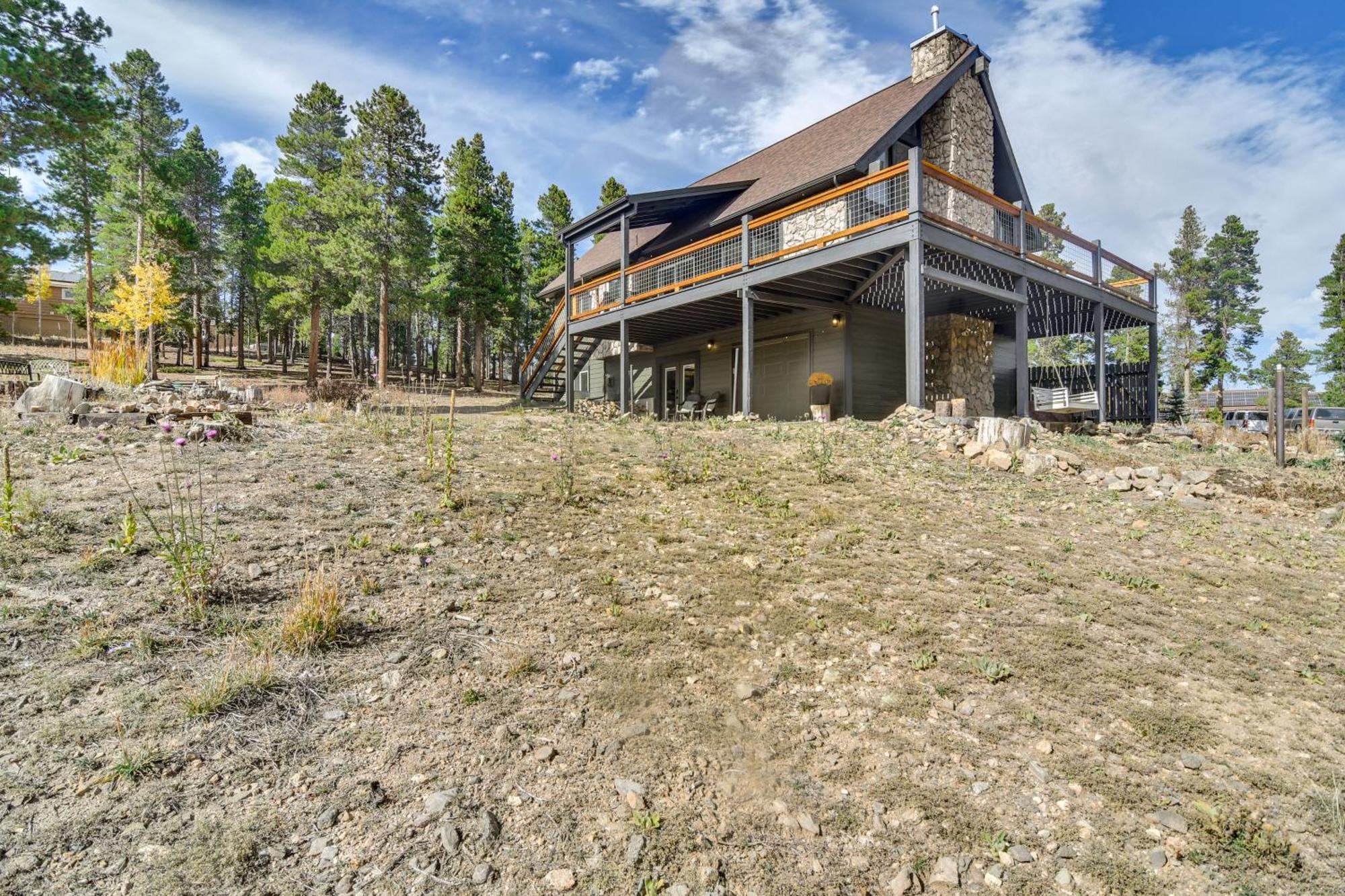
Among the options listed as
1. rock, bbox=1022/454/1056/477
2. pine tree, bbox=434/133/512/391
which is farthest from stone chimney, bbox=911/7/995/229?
pine tree, bbox=434/133/512/391

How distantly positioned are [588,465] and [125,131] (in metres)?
31.0

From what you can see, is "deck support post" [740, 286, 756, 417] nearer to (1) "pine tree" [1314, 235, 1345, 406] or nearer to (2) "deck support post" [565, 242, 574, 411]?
→ (2) "deck support post" [565, 242, 574, 411]

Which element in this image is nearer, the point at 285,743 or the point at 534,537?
the point at 285,743

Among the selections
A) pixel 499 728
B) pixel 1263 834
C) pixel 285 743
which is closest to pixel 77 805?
pixel 285 743

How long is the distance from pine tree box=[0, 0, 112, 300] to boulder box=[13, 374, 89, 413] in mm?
8253

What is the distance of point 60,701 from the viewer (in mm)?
2746

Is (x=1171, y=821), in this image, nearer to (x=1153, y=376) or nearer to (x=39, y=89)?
(x=1153, y=376)

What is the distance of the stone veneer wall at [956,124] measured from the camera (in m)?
14.7

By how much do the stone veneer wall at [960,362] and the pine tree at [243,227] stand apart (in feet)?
115

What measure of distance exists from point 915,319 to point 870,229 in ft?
6.89

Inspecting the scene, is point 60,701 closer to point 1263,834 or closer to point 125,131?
point 1263,834

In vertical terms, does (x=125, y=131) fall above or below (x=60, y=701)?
above

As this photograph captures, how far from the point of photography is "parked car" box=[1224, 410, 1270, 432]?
26184 mm

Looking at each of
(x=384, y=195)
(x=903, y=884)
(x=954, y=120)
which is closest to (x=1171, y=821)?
(x=903, y=884)
